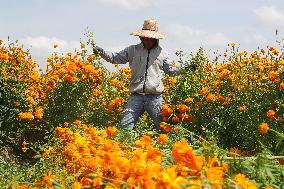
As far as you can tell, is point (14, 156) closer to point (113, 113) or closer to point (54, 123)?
point (54, 123)

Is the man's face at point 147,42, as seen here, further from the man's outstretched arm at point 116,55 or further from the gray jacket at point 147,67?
the man's outstretched arm at point 116,55

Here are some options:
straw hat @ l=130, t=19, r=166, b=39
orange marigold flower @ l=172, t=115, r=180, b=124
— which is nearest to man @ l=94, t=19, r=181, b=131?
straw hat @ l=130, t=19, r=166, b=39

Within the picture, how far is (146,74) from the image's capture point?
6285 millimetres

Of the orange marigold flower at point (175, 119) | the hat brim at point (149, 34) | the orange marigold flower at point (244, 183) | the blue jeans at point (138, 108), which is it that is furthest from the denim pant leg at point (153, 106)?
the orange marigold flower at point (244, 183)

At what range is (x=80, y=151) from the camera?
3.61m

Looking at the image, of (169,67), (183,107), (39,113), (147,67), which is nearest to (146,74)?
(147,67)

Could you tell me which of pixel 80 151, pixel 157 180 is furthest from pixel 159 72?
pixel 157 180

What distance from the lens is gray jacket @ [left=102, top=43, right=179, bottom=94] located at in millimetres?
6254

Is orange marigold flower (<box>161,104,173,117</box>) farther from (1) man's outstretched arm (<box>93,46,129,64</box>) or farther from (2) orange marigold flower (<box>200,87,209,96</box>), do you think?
(1) man's outstretched arm (<box>93,46,129,64</box>)

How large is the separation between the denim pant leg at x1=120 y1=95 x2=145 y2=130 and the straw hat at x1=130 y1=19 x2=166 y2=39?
2.34 ft

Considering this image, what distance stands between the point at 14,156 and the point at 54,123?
0.71m

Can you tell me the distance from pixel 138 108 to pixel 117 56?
0.69 m

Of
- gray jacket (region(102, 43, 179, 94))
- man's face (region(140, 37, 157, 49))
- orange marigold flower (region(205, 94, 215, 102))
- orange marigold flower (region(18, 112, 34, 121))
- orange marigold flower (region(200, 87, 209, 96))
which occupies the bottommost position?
orange marigold flower (region(18, 112, 34, 121))

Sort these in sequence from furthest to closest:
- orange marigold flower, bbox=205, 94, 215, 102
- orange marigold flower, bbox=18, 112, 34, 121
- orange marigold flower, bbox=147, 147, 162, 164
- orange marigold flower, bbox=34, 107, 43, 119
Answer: orange marigold flower, bbox=34, 107, 43, 119 → orange marigold flower, bbox=18, 112, 34, 121 → orange marigold flower, bbox=205, 94, 215, 102 → orange marigold flower, bbox=147, 147, 162, 164
